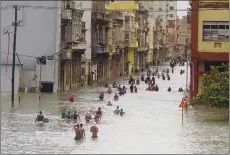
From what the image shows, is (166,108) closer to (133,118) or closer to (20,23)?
(133,118)

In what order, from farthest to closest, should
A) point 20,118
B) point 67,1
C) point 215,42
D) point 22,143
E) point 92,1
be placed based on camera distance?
point 92,1 → point 67,1 → point 215,42 → point 20,118 → point 22,143

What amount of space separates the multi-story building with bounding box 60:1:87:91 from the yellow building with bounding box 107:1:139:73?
35.1m

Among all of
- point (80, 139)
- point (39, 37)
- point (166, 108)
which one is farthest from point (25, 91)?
point (80, 139)

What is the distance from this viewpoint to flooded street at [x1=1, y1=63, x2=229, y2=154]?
28.0 meters

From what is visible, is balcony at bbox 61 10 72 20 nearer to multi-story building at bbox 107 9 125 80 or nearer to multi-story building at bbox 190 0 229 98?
multi-story building at bbox 190 0 229 98

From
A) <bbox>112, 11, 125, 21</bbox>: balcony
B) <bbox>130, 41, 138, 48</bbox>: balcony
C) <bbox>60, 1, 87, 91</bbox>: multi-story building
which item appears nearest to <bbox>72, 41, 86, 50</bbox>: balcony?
<bbox>60, 1, 87, 91</bbox>: multi-story building

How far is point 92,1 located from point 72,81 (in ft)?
53.4

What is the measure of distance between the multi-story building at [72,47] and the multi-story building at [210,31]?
14864 mm

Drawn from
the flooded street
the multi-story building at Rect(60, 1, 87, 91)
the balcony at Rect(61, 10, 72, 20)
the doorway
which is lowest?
the flooded street

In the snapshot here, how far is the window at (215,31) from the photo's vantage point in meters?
53.7

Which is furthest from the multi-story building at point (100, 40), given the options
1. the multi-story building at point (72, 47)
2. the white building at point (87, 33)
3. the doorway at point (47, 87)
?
the doorway at point (47, 87)

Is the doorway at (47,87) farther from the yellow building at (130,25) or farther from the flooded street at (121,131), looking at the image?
the yellow building at (130,25)

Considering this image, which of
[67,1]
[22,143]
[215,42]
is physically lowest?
[22,143]

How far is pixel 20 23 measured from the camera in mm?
61188
